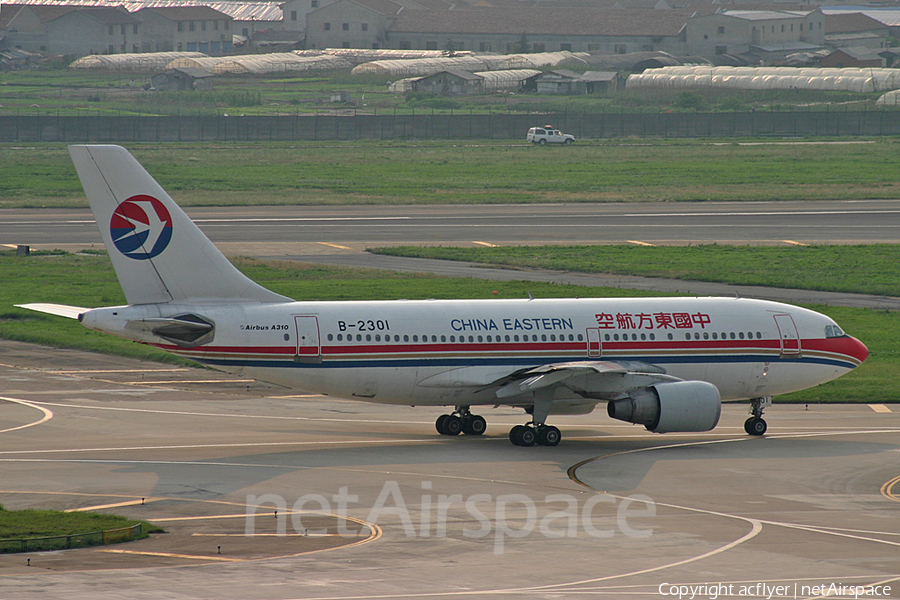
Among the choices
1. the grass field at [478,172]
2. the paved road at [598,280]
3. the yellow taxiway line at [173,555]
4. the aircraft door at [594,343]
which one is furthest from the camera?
the grass field at [478,172]

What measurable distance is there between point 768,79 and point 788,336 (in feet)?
498

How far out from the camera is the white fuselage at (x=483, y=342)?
37.8 meters

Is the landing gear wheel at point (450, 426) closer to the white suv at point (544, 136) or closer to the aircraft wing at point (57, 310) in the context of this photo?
the aircraft wing at point (57, 310)

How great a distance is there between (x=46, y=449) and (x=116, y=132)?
10546 cm

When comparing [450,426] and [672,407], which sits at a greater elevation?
[672,407]

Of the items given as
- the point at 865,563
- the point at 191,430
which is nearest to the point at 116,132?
the point at 191,430

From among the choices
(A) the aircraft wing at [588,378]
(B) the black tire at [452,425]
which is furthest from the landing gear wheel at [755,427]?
(B) the black tire at [452,425]

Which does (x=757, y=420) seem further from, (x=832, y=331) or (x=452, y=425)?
(x=452, y=425)

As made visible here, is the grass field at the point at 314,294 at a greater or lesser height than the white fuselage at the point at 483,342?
lesser

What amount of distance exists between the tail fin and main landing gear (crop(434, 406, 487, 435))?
9.09 metres

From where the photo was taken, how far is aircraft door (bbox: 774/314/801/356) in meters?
43.1

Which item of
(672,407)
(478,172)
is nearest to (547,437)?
(672,407)

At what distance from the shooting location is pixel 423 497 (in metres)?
32.1

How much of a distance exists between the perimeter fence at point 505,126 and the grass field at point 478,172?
358cm
